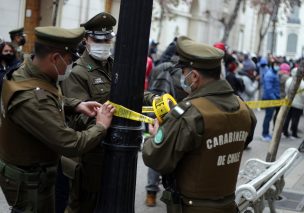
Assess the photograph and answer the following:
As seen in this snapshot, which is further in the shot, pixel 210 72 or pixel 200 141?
pixel 210 72

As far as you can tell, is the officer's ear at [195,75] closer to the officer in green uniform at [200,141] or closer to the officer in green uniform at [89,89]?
the officer in green uniform at [200,141]

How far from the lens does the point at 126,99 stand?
3672mm

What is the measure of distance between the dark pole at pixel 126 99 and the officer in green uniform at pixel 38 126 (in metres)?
0.13

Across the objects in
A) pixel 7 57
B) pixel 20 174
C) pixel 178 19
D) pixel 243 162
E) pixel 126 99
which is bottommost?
pixel 243 162

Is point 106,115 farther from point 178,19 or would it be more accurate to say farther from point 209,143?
point 178,19

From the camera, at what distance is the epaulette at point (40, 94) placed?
11.1ft

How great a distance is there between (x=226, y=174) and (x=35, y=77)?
1351mm

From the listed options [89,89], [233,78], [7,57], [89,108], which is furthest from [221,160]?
[233,78]

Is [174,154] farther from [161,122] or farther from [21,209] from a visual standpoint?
[21,209]

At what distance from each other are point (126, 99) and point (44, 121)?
1.94ft

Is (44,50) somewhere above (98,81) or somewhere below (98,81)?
above

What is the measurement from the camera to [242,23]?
45.9 metres

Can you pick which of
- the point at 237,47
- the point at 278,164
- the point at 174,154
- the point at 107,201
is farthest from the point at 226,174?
the point at 237,47

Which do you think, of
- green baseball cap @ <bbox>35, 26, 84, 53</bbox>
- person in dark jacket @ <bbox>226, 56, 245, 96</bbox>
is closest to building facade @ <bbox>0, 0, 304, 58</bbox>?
person in dark jacket @ <bbox>226, 56, 245, 96</bbox>
